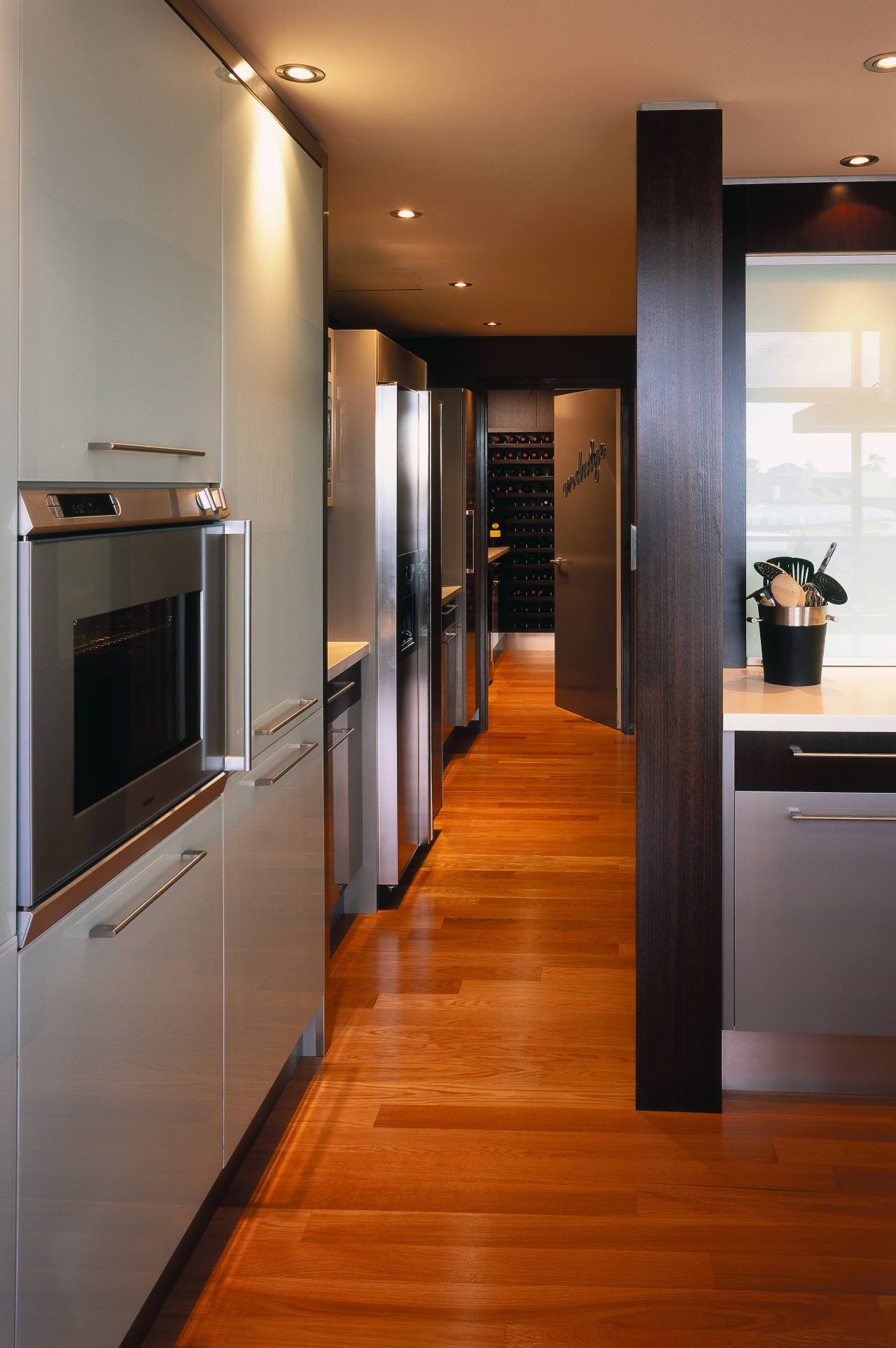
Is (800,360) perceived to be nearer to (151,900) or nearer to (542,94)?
(542,94)

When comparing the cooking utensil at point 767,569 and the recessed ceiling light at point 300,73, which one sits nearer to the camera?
the recessed ceiling light at point 300,73

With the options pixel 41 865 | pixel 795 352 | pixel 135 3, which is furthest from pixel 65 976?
pixel 795 352

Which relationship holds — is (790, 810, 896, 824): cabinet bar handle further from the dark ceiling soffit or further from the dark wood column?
the dark ceiling soffit

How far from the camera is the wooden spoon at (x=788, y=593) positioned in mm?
3154

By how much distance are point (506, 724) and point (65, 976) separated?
21.3 ft

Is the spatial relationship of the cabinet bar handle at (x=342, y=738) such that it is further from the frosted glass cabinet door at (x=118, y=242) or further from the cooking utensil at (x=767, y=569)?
the frosted glass cabinet door at (x=118, y=242)

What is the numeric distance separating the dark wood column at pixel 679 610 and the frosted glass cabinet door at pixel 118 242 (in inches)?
40.5

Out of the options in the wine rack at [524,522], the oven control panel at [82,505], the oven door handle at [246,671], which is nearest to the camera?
the oven control panel at [82,505]

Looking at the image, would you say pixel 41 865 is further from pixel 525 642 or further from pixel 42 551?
pixel 525 642

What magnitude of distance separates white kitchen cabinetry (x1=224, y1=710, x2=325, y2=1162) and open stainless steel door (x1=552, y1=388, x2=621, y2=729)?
4.91 m

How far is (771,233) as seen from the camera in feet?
11.5

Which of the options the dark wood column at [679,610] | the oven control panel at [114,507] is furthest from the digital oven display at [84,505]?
the dark wood column at [679,610]

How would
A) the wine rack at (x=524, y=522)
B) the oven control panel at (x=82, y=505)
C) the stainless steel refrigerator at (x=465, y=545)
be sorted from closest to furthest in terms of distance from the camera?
the oven control panel at (x=82, y=505) → the stainless steel refrigerator at (x=465, y=545) → the wine rack at (x=524, y=522)

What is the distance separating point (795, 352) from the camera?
360 centimetres
